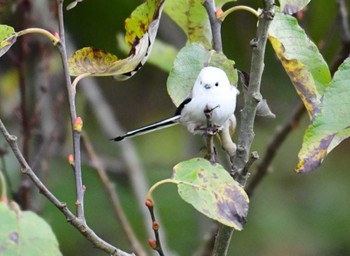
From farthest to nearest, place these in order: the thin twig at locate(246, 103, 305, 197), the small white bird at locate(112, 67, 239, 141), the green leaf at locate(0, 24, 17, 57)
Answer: the thin twig at locate(246, 103, 305, 197) → the small white bird at locate(112, 67, 239, 141) → the green leaf at locate(0, 24, 17, 57)

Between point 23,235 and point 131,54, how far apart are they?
1.01ft

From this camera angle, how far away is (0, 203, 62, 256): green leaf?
1.19 meters

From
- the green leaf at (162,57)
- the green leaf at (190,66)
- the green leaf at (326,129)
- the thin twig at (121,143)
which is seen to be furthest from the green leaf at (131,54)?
the thin twig at (121,143)

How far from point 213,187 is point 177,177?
0.20 feet

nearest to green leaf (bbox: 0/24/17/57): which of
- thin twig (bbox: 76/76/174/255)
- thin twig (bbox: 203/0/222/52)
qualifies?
thin twig (bbox: 203/0/222/52)

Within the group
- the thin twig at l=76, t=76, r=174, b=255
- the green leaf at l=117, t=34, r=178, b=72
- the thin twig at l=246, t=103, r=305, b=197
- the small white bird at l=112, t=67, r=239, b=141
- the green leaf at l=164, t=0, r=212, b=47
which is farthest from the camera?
the thin twig at l=76, t=76, r=174, b=255

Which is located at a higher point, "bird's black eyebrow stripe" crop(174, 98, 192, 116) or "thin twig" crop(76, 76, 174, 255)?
"bird's black eyebrow stripe" crop(174, 98, 192, 116)

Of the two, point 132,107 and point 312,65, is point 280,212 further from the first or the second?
point 312,65

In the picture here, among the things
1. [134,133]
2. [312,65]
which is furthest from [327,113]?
[134,133]

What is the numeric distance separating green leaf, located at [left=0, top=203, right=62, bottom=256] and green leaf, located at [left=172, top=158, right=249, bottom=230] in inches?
8.5

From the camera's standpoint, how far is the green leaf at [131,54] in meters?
1.25

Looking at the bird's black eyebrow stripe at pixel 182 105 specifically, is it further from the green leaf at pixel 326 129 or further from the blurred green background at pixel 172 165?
A: the blurred green background at pixel 172 165

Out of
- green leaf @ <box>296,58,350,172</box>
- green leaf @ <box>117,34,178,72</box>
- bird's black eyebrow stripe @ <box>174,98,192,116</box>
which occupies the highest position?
green leaf @ <box>296,58,350,172</box>

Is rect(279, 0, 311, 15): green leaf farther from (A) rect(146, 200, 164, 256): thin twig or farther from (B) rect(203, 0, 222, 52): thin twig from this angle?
(A) rect(146, 200, 164, 256): thin twig
